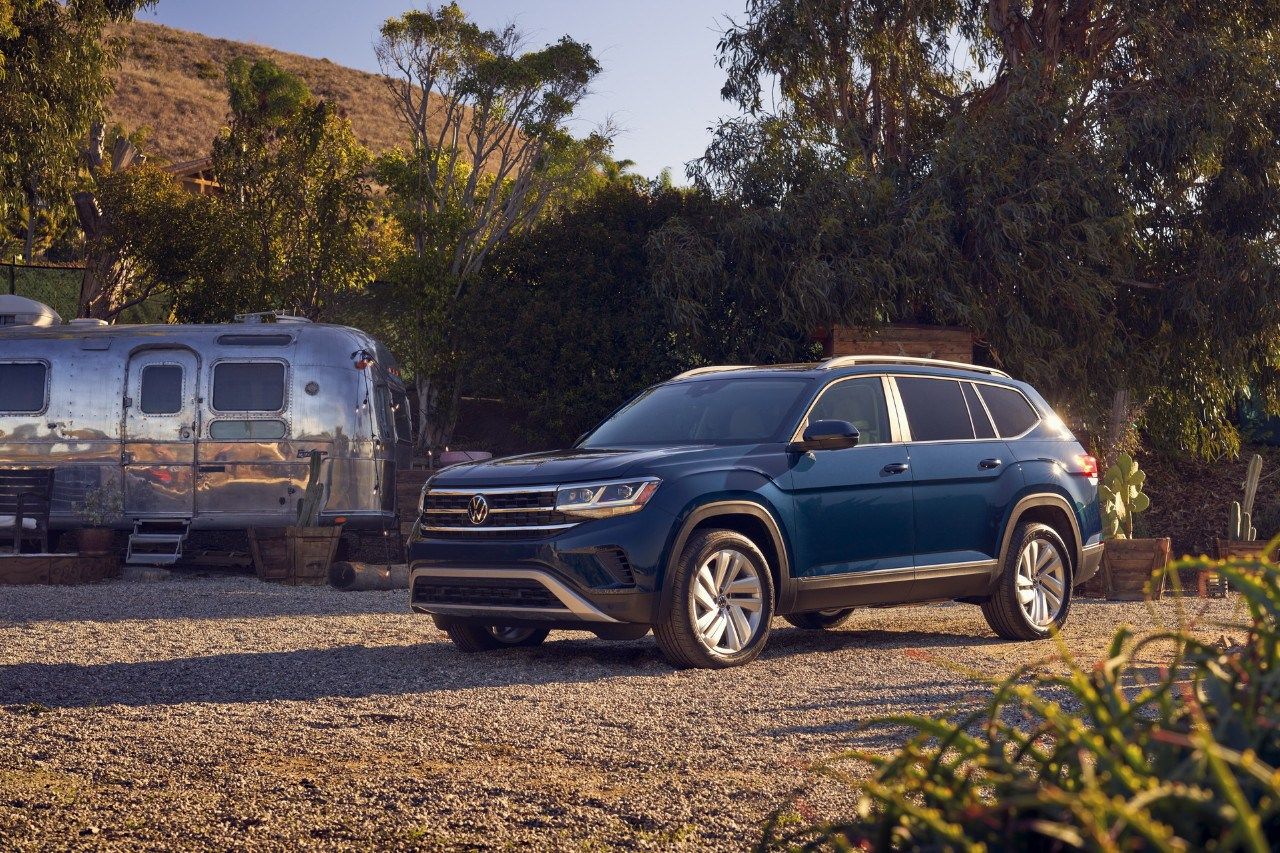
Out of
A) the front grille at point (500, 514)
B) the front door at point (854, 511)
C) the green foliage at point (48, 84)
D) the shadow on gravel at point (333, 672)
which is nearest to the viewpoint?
the shadow on gravel at point (333, 672)

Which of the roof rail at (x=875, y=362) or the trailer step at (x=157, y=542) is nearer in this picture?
the roof rail at (x=875, y=362)

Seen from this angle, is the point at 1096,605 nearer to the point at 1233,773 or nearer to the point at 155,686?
the point at 155,686

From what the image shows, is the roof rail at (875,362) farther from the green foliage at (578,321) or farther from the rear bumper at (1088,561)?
the green foliage at (578,321)

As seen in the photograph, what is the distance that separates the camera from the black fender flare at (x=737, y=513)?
326 inches

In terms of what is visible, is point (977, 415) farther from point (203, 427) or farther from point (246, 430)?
point (203, 427)

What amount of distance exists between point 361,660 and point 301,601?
178 inches

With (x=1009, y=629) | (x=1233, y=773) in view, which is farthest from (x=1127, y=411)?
(x=1233, y=773)

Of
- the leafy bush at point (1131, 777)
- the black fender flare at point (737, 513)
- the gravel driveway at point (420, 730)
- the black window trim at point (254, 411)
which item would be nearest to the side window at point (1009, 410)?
the gravel driveway at point (420, 730)

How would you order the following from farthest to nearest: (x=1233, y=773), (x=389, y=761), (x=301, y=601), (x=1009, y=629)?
(x=301, y=601) → (x=1009, y=629) → (x=389, y=761) → (x=1233, y=773)

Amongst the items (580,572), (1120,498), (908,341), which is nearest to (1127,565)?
(1120,498)

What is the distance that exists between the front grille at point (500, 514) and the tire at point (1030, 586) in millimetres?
3308

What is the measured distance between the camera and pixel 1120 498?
15.4 m

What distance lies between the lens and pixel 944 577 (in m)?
9.58

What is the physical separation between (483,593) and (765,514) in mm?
1687
